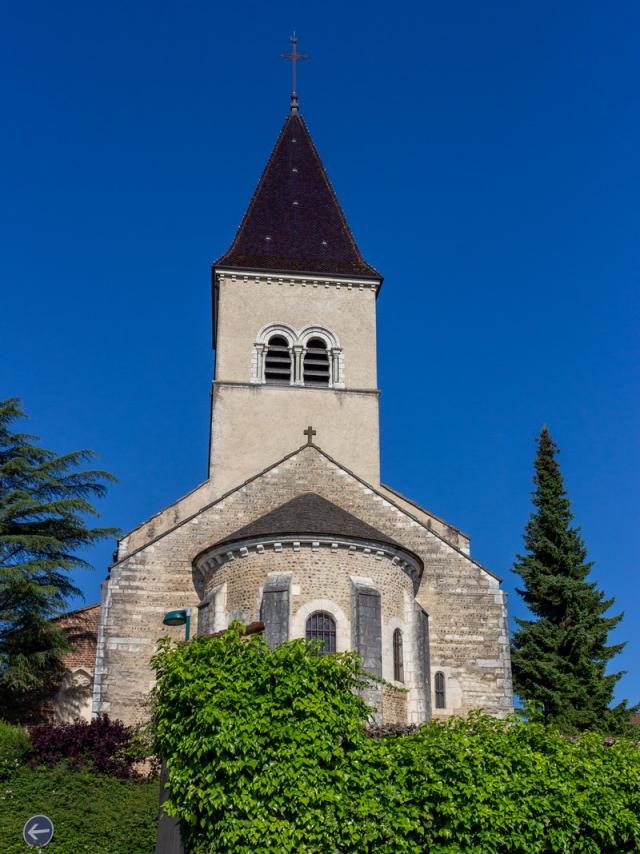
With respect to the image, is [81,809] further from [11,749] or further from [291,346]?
[291,346]

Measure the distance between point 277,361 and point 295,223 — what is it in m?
6.73

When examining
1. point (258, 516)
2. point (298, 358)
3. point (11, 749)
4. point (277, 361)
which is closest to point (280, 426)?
point (277, 361)

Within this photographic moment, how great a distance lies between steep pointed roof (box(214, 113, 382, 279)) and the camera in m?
33.8

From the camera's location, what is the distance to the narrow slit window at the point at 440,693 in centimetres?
2391

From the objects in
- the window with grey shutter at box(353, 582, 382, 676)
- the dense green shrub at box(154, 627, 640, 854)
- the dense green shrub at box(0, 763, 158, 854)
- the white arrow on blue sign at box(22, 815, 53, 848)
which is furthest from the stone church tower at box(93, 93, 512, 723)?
the white arrow on blue sign at box(22, 815, 53, 848)

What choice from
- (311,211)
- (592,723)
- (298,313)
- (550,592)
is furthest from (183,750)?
(311,211)

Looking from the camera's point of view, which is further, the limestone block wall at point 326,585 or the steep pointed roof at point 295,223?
the steep pointed roof at point 295,223

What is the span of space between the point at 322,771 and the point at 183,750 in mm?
1924

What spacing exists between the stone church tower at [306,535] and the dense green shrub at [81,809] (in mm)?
3658

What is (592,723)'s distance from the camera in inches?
1028

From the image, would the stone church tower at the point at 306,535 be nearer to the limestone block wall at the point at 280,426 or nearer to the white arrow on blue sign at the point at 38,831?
the limestone block wall at the point at 280,426

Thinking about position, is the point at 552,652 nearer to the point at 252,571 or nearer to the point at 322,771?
the point at 252,571

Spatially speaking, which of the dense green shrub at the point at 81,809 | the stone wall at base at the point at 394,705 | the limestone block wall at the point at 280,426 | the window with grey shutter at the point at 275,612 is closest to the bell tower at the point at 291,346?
the limestone block wall at the point at 280,426

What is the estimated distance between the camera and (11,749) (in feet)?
63.5
